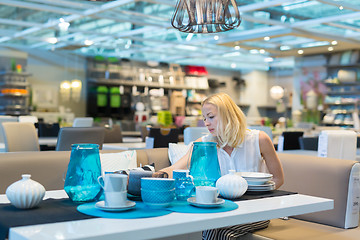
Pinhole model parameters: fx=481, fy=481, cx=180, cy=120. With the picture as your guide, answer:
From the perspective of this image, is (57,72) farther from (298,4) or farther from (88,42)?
(298,4)

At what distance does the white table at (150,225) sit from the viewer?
1.42 m

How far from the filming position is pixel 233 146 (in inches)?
111

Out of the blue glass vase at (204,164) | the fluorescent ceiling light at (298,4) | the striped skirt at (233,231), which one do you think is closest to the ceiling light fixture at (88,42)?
the fluorescent ceiling light at (298,4)

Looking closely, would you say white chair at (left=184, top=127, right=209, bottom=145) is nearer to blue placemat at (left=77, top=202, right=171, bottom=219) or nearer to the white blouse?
the white blouse

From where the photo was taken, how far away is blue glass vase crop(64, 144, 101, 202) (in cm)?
192

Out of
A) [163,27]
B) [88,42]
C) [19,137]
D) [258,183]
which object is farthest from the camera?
[88,42]

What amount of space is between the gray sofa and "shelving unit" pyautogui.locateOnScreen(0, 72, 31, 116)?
10820 mm

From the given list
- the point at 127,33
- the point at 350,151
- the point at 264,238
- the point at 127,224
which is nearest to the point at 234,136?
the point at 264,238

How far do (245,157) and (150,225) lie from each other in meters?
1.41

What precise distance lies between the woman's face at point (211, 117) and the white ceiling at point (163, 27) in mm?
5551

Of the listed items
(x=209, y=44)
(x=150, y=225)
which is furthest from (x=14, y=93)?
(x=150, y=225)

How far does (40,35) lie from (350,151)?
10.1 m

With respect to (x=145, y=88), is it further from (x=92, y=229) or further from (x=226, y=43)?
(x=92, y=229)

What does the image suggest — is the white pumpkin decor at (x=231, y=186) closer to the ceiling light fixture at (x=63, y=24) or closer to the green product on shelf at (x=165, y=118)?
the green product on shelf at (x=165, y=118)
